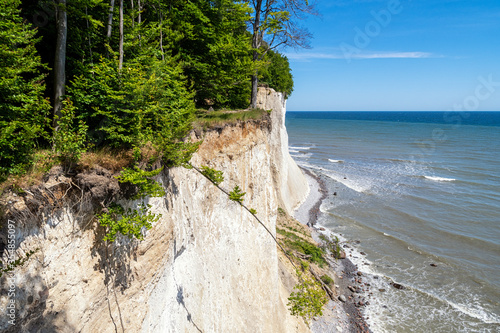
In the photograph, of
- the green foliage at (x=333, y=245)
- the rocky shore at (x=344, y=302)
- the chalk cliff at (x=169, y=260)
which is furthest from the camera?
the green foliage at (x=333, y=245)

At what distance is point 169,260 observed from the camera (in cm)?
813

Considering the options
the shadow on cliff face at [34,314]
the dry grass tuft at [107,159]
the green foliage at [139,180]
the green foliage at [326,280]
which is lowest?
the green foliage at [326,280]

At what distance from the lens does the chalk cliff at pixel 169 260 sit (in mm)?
5160

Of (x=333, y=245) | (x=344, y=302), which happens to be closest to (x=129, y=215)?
(x=344, y=302)

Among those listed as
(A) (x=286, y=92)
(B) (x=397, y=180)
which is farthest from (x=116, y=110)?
(B) (x=397, y=180)

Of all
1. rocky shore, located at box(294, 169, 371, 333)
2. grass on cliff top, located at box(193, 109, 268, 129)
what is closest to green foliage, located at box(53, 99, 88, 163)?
grass on cliff top, located at box(193, 109, 268, 129)

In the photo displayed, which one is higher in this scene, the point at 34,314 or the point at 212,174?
the point at 212,174

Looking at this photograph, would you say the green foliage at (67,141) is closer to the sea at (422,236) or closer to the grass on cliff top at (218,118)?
the grass on cliff top at (218,118)

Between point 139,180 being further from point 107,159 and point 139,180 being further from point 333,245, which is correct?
point 333,245

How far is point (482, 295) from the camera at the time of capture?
59.7ft

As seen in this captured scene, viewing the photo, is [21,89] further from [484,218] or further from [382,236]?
[484,218]

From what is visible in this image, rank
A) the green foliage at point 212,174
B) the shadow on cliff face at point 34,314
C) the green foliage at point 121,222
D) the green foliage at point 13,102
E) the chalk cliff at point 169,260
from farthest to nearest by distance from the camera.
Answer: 1. the green foliage at point 212,174
2. the green foliage at point 121,222
3. the chalk cliff at point 169,260
4. the green foliage at point 13,102
5. the shadow on cliff face at point 34,314

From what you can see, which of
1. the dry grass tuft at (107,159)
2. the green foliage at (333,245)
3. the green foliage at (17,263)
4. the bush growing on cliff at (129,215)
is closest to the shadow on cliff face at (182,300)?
the bush growing on cliff at (129,215)

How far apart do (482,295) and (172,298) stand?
68.9 ft
